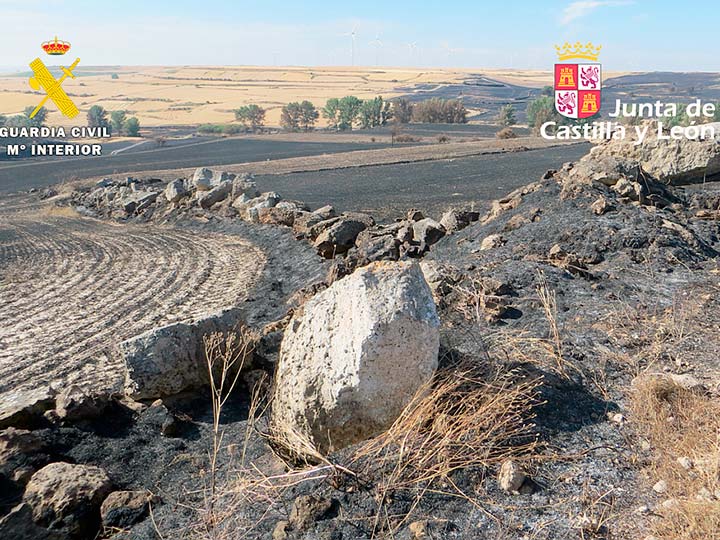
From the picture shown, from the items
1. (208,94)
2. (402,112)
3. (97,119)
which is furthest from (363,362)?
(208,94)

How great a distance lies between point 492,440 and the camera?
3789mm

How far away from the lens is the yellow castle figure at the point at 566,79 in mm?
26516

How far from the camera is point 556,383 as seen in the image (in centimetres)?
464

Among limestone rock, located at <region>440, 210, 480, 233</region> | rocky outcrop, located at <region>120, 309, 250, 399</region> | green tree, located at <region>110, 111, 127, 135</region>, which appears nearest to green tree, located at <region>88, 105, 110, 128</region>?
green tree, located at <region>110, 111, 127, 135</region>

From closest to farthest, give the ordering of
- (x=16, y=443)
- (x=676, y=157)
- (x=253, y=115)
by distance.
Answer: (x=16, y=443)
(x=676, y=157)
(x=253, y=115)

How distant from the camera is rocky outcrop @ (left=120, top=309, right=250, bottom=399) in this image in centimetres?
511

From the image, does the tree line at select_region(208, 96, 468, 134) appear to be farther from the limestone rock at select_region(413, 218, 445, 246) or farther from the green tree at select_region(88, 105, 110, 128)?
the limestone rock at select_region(413, 218, 445, 246)

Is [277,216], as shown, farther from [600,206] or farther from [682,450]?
[682,450]

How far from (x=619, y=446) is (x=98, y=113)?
86839 mm

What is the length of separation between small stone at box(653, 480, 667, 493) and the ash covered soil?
17 mm

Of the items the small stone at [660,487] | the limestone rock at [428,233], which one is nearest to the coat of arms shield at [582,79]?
the limestone rock at [428,233]

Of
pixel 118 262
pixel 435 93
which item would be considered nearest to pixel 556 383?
pixel 118 262

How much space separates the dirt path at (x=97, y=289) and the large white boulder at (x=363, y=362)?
2.56m

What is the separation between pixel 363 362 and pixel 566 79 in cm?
2743
